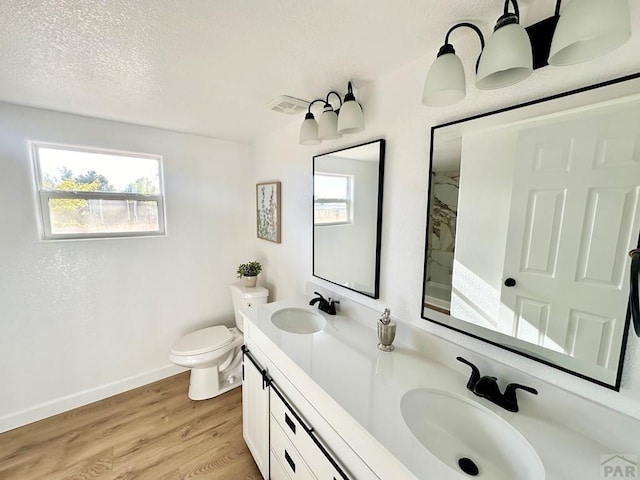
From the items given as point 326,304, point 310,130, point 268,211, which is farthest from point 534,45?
point 268,211

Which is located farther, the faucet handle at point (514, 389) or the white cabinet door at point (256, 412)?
the white cabinet door at point (256, 412)

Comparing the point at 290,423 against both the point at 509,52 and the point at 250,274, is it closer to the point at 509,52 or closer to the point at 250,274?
the point at 250,274

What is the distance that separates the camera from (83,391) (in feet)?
6.73

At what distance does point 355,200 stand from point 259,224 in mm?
1277

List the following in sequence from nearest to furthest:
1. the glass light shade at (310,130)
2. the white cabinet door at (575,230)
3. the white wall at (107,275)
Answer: the white cabinet door at (575,230) → the glass light shade at (310,130) → the white wall at (107,275)

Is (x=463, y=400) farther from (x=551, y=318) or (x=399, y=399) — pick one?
(x=551, y=318)

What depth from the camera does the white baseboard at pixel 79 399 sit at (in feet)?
6.02

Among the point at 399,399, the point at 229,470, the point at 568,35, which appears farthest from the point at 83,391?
the point at 568,35

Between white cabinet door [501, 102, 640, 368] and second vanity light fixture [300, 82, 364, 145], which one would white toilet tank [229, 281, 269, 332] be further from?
white cabinet door [501, 102, 640, 368]

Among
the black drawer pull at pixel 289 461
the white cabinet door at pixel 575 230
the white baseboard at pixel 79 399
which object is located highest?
the white cabinet door at pixel 575 230

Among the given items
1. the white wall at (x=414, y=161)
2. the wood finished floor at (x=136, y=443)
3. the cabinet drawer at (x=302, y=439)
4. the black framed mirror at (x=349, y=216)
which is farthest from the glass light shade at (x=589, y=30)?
the wood finished floor at (x=136, y=443)

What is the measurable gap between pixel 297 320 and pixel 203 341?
965mm

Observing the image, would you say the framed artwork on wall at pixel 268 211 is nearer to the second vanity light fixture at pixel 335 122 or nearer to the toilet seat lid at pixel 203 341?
the second vanity light fixture at pixel 335 122

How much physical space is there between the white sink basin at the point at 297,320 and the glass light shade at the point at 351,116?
3.47 ft
